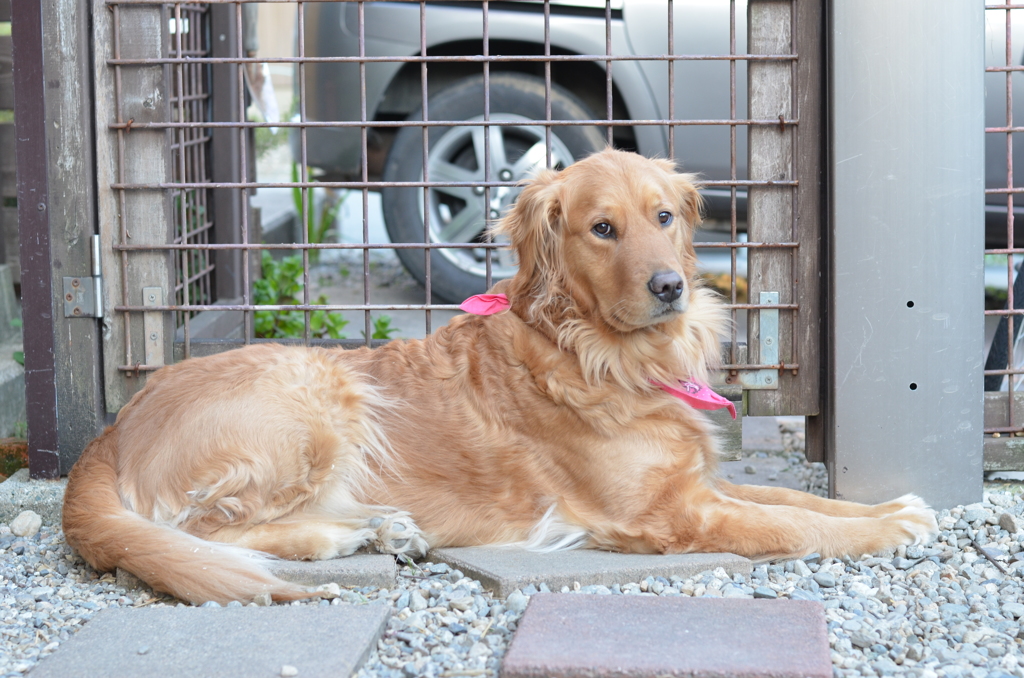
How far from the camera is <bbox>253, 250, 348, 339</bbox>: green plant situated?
5.37 m

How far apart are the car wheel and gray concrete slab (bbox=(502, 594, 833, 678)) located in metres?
3.18

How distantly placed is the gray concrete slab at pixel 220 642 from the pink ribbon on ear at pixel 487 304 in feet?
3.16

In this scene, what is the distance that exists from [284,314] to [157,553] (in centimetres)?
299

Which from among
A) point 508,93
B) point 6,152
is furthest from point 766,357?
point 6,152

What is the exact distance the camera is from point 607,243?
9.64 feet

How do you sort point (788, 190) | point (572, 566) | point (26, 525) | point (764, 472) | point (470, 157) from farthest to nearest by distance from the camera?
point (470, 157) < point (764, 472) < point (788, 190) < point (26, 525) < point (572, 566)

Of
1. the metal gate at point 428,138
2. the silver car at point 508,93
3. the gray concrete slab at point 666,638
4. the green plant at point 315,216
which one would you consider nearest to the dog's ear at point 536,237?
the metal gate at point 428,138

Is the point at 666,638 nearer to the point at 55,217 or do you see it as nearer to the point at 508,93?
the point at 55,217

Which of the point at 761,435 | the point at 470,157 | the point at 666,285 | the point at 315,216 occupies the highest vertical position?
the point at 470,157

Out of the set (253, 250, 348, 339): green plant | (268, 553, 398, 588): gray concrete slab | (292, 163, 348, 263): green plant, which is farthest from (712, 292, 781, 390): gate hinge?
(292, 163, 348, 263): green plant

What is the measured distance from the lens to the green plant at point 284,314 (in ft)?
17.6

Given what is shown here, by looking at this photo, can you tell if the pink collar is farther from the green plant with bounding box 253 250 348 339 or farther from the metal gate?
the green plant with bounding box 253 250 348 339

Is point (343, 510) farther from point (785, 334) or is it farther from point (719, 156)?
point (719, 156)

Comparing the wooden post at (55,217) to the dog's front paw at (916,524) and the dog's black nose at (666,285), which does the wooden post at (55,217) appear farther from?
the dog's front paw at (916,524)
